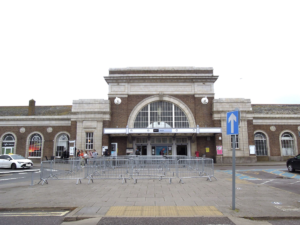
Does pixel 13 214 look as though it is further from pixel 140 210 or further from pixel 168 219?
pixel 168 219

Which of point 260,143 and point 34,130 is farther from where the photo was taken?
point 34,130

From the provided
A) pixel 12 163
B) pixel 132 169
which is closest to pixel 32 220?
pixel 132 169

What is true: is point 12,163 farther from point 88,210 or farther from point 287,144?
point 287,144

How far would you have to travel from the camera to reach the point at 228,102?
28469mm

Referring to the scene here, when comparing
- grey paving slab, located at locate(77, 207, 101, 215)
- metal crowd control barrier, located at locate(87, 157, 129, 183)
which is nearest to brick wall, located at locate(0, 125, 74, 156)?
metal crowd control barrier, located at locate(87, 157, 129, 183)

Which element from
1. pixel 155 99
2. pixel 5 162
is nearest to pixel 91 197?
pixel 5 162

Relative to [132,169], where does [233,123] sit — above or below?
above

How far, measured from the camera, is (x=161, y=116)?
28.7 metres

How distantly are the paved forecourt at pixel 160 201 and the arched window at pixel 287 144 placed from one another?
76.1 feet

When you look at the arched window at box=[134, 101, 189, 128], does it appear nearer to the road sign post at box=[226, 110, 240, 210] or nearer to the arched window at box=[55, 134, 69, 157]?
the arched window at box=[55, 134, 69, 157]

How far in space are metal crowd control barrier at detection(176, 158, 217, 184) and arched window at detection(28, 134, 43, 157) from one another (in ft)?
76.7

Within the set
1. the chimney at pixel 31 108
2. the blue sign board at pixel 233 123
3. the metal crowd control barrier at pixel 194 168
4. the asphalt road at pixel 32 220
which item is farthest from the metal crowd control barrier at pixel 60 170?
the chimney at pixel 31 108

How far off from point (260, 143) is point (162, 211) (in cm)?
2754

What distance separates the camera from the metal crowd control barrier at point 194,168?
42.7 feet
